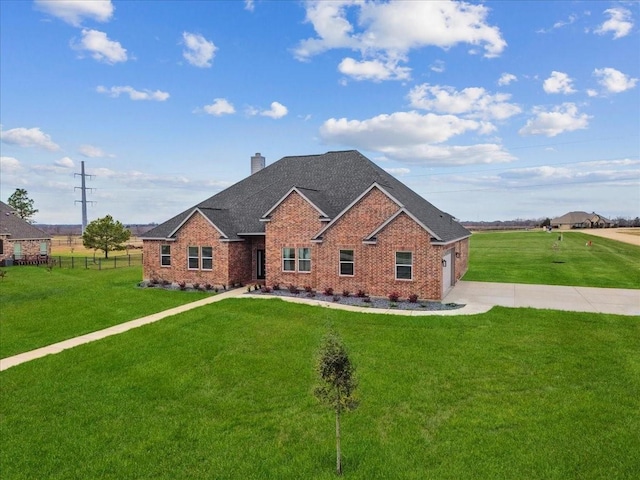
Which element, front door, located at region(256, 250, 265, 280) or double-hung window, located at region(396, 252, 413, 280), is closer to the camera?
double-hung window, located at region(396, 252, 413, 280)

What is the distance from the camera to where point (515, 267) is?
3328cm

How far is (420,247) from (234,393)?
490 inches

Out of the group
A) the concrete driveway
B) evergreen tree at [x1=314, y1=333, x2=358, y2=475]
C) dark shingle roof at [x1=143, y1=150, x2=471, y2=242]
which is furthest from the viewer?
dark shingle roof at [x1=143, y1=150, x2=471, y2=242]

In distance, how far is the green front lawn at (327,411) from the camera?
7.46 metres

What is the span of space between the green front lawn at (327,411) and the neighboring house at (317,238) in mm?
5824

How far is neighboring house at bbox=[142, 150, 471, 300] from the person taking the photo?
67.3 feet

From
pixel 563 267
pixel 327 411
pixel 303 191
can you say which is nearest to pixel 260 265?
pixel 303 191

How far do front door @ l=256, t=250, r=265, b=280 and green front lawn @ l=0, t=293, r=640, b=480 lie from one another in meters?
11.8

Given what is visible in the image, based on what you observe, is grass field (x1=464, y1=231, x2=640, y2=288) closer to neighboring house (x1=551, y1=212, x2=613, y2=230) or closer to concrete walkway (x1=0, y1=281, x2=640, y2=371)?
concrete walkway (x1=0, y1=281, x2=640, y2=371)

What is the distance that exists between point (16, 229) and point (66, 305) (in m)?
29.6

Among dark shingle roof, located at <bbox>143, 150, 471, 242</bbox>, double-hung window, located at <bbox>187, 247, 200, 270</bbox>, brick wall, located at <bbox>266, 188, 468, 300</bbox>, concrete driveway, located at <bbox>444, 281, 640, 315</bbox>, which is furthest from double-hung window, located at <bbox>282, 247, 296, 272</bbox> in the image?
concrete driveway, located at <bbox>444, 281, 640, 315</bbox>

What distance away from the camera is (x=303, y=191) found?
23.6m

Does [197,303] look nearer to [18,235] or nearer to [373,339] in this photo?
[373,339]

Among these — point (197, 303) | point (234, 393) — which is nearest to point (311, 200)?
point (197, 303)
